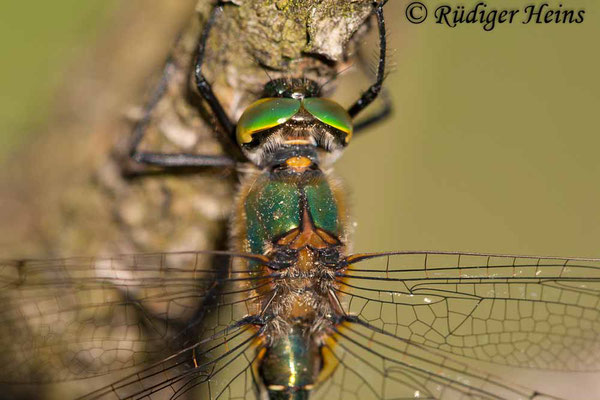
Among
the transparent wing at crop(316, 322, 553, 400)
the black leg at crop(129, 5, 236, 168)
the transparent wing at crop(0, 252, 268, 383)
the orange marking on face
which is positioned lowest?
the transparent wing at crop(316, 322, 553, 400)

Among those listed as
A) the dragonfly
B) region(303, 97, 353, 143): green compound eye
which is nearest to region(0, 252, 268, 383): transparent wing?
the dragonfly

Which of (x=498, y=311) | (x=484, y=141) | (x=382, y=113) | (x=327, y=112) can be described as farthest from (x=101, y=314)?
(x=484, y=141)

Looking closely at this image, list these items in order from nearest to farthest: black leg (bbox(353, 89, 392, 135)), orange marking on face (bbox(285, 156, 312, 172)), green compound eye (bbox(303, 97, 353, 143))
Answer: green compound eye (bbox(303, 97, 353, 143)) → orange marking on face (bbox(285, 156, 312, 172)) → black leg (bbox(353, 89, 392, 135))

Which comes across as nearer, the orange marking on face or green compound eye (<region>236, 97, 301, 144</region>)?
green compound eye (<region>236, 97, 301, 144</region>)

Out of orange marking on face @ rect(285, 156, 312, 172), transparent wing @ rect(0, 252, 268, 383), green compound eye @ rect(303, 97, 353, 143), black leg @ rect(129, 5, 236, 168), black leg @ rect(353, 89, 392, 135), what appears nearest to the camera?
transparent wing @ rect(0, 252, 268, 383)

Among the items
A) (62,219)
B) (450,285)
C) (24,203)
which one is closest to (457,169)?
(450,285)

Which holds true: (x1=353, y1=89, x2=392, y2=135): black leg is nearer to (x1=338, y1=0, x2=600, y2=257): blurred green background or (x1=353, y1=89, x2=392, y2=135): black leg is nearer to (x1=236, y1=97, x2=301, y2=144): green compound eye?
(x1=338, y1=0, x2=600, y2=257): blurred green background

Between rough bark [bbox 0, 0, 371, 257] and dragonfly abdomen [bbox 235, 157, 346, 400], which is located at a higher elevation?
rough bark [bbox 0, 0, 371, 257]
